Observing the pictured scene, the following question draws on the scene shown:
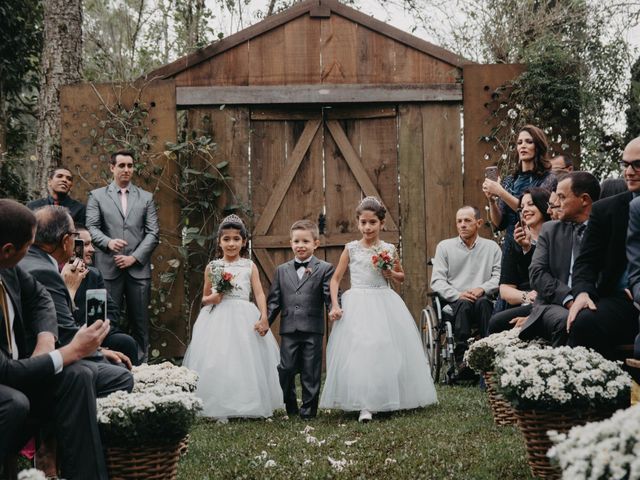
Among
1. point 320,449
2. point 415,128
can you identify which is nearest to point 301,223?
point 320,449

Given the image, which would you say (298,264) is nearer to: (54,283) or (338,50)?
(54,283)

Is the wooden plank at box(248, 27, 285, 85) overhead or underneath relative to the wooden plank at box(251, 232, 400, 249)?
overhead

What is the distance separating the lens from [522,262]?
6.01 meters

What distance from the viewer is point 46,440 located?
11.8 feet

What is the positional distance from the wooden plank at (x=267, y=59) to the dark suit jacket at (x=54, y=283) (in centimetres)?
531

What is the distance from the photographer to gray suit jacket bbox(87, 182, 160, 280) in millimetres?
7797

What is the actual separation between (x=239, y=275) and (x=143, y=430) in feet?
10.0

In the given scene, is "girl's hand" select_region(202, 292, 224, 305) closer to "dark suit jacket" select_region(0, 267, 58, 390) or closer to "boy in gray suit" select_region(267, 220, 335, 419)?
"boy in gray suit" select_region(267, 220, 335, 419)

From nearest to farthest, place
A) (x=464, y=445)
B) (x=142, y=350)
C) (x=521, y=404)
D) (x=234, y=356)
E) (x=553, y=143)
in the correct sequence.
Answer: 1. (x=521, y=404)
2. (x=464, y=445)
3. (x=234, y=356)
4. (x=142, y=350)
5. (x=553, y=143)

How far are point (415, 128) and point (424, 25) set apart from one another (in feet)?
10.5

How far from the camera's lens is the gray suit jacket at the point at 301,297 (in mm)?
6277

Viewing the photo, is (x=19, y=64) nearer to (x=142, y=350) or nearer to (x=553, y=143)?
(x=142, y=350)

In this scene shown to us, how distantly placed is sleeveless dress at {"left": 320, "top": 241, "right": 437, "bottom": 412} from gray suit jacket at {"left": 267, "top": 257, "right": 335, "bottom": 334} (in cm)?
21

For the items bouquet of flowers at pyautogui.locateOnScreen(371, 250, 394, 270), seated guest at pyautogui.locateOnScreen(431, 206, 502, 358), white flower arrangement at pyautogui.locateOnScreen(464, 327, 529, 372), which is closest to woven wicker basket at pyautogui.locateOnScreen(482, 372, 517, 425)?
white flower arrangement at pyautogui.locateOnScreen(464, 327, 529, 372)
